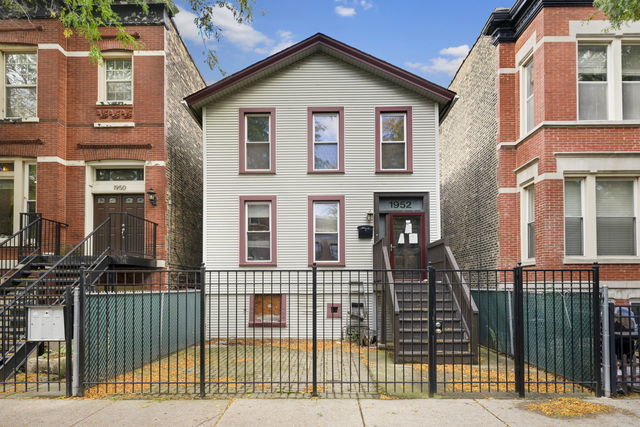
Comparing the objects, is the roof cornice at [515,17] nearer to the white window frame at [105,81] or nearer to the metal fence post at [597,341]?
the metal fence post at [597,341]

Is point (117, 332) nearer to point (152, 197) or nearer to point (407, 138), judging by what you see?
point (152, 197)

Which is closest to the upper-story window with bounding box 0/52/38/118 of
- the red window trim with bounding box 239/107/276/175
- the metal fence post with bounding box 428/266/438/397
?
the red window trim with bounding box 239/107/276/175

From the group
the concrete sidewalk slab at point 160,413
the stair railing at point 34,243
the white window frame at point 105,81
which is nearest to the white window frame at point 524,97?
the concrete sidewalk slab at point 160,413

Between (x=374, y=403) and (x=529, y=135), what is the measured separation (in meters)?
8.72

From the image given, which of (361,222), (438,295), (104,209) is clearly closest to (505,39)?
(361,222)

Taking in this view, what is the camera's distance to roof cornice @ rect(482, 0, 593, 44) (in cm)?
1224

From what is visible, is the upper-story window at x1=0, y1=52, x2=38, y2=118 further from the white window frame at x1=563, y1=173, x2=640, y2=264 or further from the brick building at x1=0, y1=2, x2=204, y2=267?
the white window frame at x1=563, y1=173, x2=640, y2=264

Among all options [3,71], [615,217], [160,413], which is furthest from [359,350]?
[3,71]

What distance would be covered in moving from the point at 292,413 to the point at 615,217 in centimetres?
960

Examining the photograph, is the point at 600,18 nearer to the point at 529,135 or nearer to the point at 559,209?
the point at 529,135

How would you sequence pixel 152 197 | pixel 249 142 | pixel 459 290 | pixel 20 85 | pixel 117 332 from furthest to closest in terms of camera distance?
pixel 249 142 < pixel 20 85 < pixel 152 197 < pixel 459 290 < pixel 117 332

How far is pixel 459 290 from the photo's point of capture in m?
11.6

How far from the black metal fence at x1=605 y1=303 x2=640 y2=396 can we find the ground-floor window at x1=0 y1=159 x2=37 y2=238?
573 inches

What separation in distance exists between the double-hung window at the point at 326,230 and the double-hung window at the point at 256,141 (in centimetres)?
182
